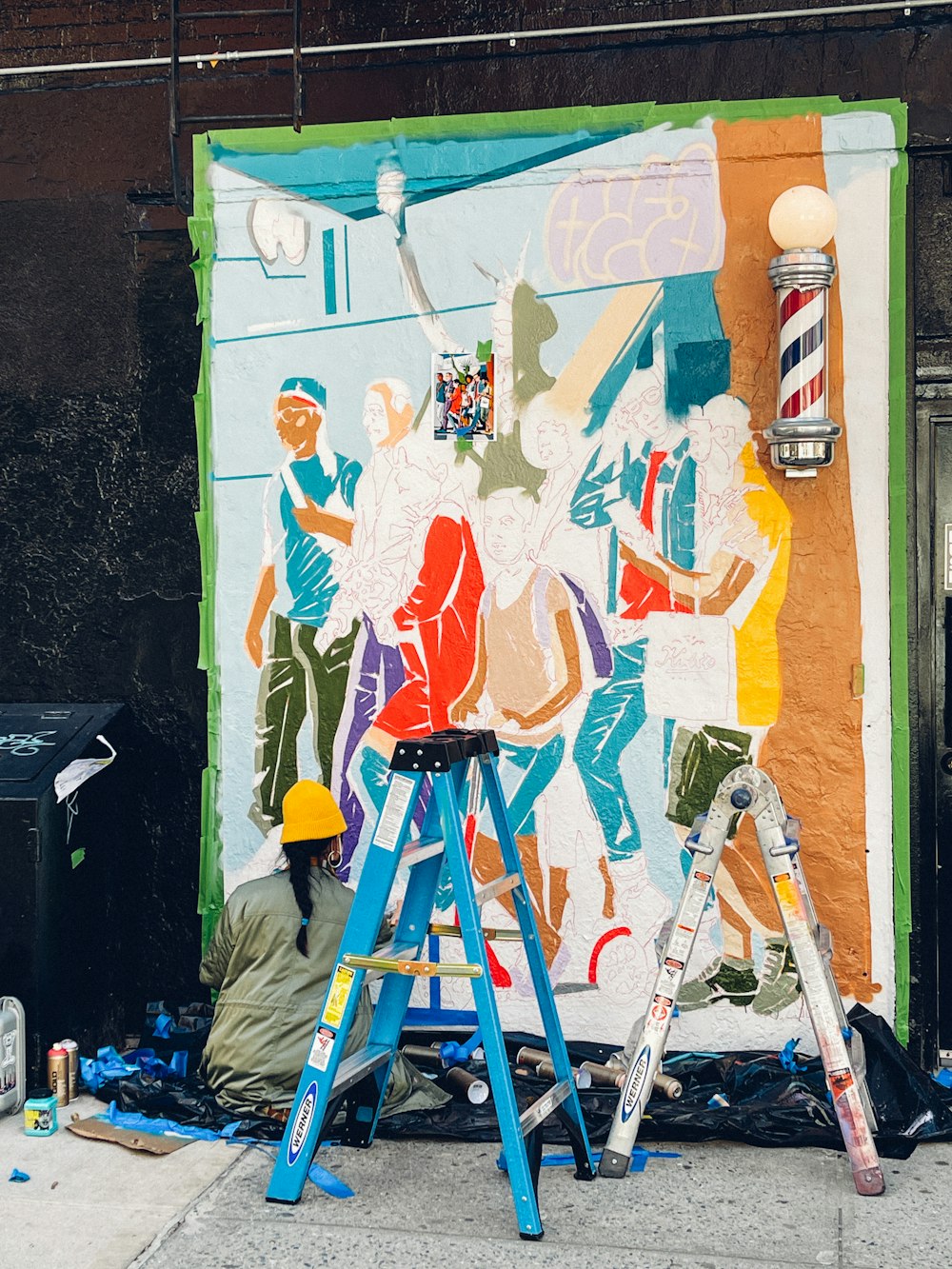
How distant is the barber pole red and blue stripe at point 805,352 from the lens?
499 cm

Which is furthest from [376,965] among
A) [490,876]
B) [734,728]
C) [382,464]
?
[382,464]

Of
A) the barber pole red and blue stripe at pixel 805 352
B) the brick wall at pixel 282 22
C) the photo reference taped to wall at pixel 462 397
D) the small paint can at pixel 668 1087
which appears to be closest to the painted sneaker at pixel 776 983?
the small paint can at pixel 668 1087

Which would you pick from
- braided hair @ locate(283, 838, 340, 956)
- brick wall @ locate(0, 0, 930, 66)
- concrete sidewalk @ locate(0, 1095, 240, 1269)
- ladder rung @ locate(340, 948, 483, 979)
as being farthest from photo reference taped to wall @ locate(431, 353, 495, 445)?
concrete sidewalk @ locate(0, 1095, 240, 1269)

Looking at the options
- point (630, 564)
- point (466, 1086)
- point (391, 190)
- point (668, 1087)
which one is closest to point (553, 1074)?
point (466, 1086)

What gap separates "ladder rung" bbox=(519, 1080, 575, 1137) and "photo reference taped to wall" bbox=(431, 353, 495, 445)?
2614 mm

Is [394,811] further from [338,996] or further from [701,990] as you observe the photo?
[701,990]

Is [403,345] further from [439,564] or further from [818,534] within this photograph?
[818,534]

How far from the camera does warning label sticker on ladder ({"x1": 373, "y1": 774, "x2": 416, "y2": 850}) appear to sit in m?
4.11

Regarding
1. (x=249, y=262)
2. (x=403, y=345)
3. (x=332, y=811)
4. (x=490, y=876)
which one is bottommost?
(x=490, y=876)

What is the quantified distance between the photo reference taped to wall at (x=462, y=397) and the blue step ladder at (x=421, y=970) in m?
1.58

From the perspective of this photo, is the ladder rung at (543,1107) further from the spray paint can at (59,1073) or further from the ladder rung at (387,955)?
the spray paint can at (59,1073)

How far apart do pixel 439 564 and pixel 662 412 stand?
1118mm

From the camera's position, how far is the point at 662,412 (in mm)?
5320

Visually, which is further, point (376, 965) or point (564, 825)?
point (564, 825)
